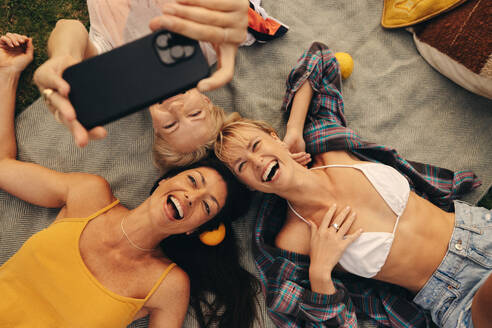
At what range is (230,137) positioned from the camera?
5.57ft

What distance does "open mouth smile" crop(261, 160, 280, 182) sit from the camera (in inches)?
62.3

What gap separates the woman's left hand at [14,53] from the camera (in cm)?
192

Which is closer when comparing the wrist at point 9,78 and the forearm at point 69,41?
the forearm at point 69,41

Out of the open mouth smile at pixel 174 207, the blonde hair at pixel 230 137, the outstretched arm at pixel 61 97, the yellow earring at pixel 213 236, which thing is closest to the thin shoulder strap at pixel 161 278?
the yellow earring at pixel 213 236

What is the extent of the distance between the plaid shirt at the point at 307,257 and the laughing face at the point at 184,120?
59cm

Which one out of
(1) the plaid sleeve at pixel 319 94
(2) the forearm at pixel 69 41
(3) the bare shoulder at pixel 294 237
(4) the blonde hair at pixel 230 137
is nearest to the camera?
(2) the forearm at pixel 69 41

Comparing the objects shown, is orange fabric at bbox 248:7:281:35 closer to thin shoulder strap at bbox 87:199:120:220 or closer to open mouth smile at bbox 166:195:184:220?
open mouth smile at bbox 166:195:184:220

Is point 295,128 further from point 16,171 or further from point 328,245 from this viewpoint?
point 16,171

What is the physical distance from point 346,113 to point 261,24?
0.84 m

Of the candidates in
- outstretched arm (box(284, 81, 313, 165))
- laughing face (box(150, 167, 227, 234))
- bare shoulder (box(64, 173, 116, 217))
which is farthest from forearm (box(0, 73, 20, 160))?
outstretched arm (box(284, 81, 313, 165))

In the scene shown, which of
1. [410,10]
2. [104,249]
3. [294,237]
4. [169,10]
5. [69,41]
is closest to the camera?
[169,10]

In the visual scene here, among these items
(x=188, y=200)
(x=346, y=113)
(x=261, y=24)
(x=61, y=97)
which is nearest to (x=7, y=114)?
(x=61, y=97)

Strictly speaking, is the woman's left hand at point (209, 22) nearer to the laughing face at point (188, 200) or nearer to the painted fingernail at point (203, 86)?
the painted fingernail at point (203, 86)

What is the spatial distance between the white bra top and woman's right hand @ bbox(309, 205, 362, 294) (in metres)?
0.07
